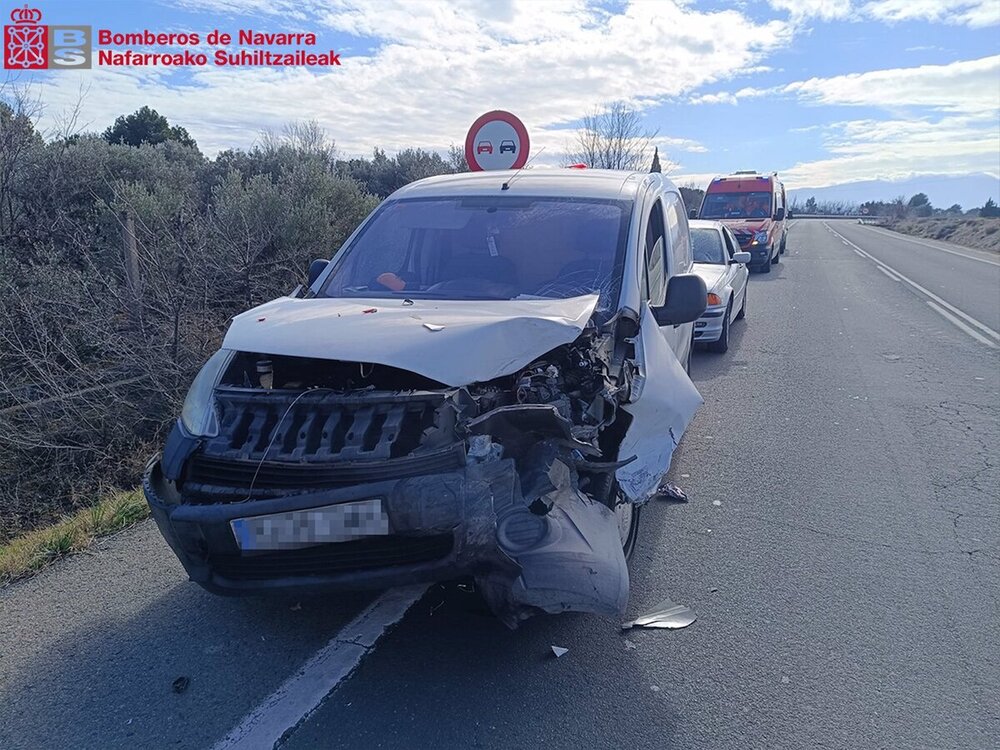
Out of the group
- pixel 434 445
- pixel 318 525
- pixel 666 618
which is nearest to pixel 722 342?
pixel 666 618

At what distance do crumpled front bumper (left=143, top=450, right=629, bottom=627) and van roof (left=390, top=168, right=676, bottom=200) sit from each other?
8.03ft

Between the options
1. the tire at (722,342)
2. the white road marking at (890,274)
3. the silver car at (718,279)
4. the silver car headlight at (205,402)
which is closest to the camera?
the silver car headlight at (205,402)

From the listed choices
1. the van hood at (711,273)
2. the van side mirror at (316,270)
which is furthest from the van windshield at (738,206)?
the van side mirror at (316,270)

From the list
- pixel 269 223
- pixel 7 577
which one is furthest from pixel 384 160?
pixel 7 577

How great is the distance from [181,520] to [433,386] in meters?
1.14

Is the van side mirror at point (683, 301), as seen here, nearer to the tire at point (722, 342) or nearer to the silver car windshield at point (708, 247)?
the tire at point (722, 342)

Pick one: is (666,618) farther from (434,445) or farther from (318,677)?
(318,677)

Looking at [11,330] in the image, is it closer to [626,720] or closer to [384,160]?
[626,720]

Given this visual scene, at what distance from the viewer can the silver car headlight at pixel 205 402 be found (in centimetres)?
329

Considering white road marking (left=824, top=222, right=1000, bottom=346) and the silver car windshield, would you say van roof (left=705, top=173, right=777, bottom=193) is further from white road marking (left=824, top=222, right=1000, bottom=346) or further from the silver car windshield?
the silver car windshield

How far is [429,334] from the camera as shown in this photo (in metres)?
3.29

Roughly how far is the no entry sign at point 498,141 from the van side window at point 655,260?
3.03m

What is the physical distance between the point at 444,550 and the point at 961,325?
476 inches

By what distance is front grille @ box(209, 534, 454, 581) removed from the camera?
2902 millimetres
